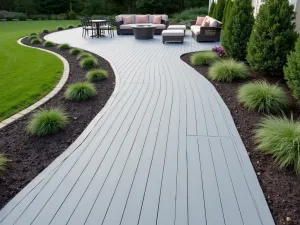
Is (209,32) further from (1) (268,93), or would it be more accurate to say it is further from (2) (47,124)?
(2) (47,124)

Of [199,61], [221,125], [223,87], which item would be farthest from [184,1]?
[221,125]

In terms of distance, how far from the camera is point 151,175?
2447mm

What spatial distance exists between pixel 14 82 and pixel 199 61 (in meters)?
4.23

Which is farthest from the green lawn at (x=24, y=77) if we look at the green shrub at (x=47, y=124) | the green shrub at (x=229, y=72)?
the green shrub at (x=229, y=72)

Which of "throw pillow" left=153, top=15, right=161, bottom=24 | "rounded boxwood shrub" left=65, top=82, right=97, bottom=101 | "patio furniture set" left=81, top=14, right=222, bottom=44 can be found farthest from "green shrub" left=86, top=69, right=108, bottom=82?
"throw pillow" left=153, top=15, right=161, bottom=24

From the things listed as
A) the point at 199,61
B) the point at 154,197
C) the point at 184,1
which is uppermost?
the point at 184,1

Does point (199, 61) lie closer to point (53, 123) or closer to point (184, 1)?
point (53, 123)

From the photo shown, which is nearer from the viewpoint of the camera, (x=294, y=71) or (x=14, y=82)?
(x=294, y=71)

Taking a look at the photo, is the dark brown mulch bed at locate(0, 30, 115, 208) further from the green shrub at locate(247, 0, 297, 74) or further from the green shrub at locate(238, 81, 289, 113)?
the green shrub at locate(247, 0, 297, 74)

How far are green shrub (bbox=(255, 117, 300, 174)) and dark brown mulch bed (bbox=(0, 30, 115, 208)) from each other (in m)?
2.18

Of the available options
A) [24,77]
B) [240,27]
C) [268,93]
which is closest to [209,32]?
[240,27]

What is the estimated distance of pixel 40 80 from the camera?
5406mm

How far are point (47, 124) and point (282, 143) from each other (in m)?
2.67

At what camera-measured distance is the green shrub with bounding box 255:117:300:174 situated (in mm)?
2461
